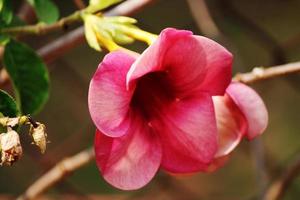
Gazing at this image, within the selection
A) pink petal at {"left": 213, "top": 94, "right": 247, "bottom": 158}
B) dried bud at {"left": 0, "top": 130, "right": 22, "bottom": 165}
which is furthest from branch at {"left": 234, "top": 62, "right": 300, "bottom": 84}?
dried bud at {"left": 0, "top": 130, "right": 22, "bottom": 165}

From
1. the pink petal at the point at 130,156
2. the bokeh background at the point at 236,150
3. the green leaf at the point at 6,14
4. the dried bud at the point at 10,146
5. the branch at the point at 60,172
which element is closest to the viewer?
the dried bud at the point at 10,146

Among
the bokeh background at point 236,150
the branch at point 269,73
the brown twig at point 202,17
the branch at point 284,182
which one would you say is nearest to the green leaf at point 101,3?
the branch at point 269,73

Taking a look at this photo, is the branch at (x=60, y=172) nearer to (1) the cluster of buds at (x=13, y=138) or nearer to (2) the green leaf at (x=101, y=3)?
(2) the green leaf at (x=101, y=3)

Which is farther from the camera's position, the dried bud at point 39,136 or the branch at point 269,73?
the branch at point 269,73

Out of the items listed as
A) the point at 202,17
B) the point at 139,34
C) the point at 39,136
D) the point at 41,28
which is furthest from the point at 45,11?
the point at 202,17

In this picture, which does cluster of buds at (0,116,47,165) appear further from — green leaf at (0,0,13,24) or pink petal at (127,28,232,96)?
green leaf at (0,0,13,24)

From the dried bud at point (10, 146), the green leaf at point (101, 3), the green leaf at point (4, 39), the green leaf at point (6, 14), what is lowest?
the green leaf at point (4, 39)

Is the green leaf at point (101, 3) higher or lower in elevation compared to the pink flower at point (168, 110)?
higher
